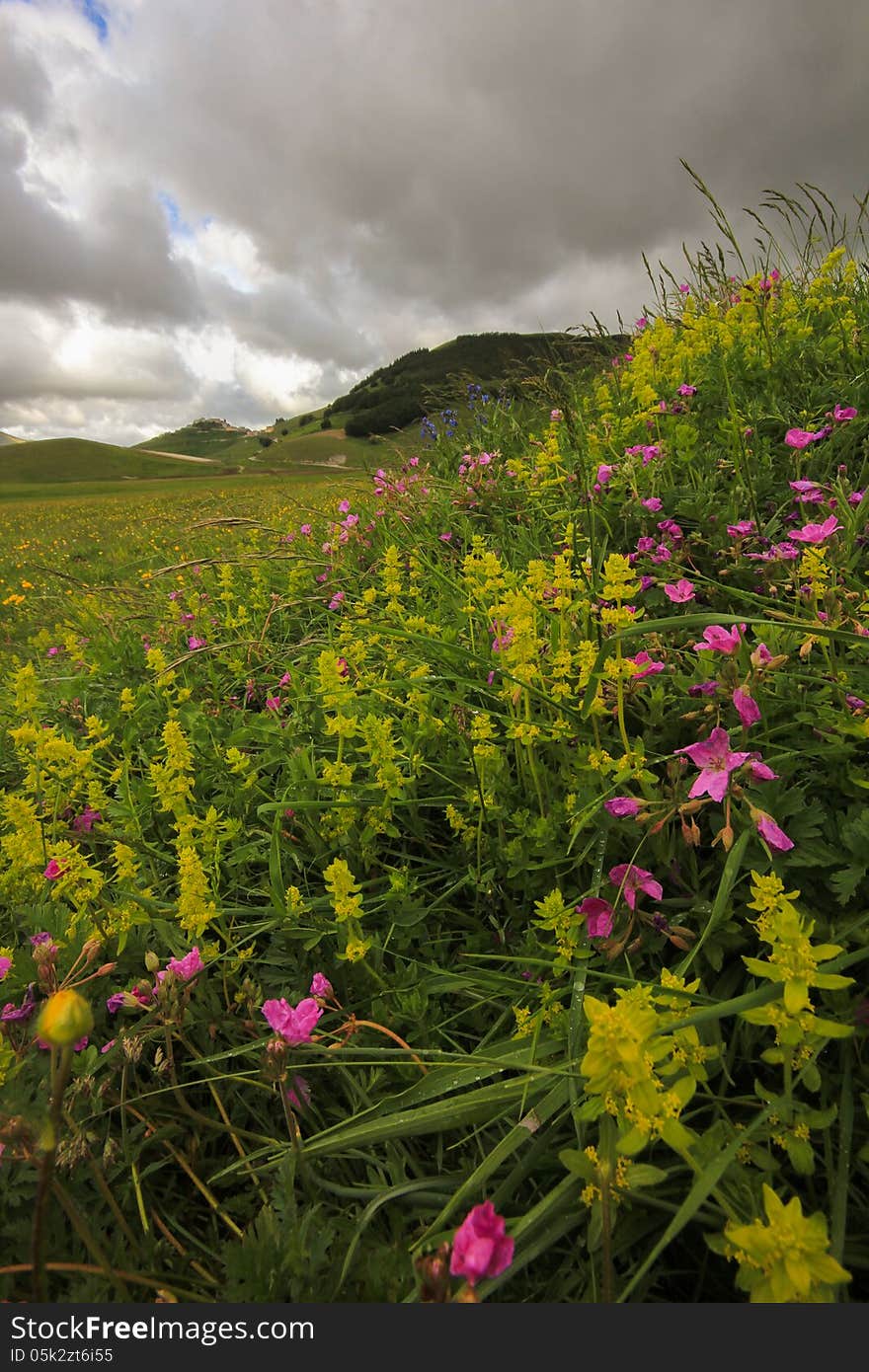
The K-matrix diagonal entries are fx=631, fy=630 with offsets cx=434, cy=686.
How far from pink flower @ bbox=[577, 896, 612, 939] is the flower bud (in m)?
1.07

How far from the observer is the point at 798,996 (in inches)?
38.4

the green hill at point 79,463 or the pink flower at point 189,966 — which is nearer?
the pink flower at point 189,966

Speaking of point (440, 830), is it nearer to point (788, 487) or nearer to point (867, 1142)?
point (867, 1142)

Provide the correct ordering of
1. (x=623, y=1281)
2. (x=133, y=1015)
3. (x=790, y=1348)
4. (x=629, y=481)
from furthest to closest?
(x=629, y=481) < (x=133, y=1015) < (x=623, y=1281) < (x=790, y=1348)

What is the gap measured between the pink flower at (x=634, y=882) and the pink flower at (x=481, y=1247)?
71cm

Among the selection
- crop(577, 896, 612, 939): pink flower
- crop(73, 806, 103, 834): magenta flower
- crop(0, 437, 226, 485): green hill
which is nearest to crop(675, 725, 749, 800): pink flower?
crop(577, 896, 612, 939): pink flower

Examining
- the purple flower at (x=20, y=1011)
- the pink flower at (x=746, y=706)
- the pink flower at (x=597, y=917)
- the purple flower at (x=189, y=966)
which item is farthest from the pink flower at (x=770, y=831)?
the purple flower at (x=20, y=1011)

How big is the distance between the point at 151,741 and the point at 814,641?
8.34 feet

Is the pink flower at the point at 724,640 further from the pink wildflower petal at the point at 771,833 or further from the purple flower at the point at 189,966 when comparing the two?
the purple flower at the point at 189,966

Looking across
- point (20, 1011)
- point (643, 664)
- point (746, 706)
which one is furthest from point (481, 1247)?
point (20, 1011)

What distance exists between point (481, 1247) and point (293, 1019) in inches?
27.1

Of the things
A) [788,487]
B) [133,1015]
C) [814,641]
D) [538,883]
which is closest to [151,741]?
[133,1015]

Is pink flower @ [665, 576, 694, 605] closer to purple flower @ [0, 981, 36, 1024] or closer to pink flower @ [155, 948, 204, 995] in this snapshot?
pink flower @ [155, 948, 204, 995]

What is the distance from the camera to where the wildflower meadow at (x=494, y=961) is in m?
1.09
